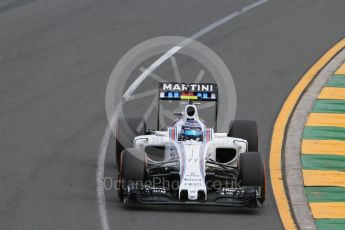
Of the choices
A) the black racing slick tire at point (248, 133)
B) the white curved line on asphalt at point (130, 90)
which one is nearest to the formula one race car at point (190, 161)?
the black racing slick tire at point (248, 133)

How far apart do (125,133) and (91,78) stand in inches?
221

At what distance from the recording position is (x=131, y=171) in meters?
14.3

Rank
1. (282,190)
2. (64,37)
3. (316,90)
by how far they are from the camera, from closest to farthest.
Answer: (282,190)
(316,90)
(64,37)

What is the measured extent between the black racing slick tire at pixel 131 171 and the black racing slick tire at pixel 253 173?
1.27m

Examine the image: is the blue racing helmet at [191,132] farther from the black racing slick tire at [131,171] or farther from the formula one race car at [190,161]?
the black racing slick tire at [131,171]

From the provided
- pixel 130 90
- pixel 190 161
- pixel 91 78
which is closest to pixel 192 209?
pixel 190 161

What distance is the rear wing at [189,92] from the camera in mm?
16031

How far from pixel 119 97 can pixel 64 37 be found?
4.91 metres

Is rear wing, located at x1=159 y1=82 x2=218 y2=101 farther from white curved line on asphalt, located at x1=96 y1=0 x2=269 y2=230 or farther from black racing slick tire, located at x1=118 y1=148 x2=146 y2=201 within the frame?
black racing slick tire, located at x1=118 y1=148 x2=146 y2=201

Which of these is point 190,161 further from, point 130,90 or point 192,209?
point 130,90

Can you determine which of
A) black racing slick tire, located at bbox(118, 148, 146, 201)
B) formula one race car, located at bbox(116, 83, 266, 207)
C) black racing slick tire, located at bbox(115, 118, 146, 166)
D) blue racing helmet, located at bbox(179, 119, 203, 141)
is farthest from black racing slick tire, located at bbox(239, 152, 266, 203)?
black racing slick tire, located at bbox(115, 118, 146, 166)

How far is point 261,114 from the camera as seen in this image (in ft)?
63.5

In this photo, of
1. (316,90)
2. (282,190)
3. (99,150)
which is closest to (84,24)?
(316,90)

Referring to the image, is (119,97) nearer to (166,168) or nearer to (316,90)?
(316,90)
